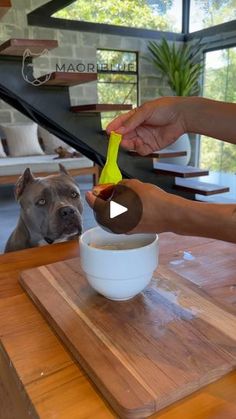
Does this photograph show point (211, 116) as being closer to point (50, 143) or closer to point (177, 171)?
point (177, 171)

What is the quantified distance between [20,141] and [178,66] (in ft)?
8.27

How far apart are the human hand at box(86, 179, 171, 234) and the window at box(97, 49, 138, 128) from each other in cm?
486

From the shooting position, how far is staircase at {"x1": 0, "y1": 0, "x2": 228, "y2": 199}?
1.81m

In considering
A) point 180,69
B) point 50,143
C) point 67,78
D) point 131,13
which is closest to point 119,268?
Result: point 67,78

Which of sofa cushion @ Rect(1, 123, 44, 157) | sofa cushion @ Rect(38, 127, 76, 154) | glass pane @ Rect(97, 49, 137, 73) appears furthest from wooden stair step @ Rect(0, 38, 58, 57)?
glass pane @ Rect(97, 49, 137, 73)

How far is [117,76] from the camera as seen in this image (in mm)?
5477

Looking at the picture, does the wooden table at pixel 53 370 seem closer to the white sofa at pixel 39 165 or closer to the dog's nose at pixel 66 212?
the dog's nose at pixel 66 212

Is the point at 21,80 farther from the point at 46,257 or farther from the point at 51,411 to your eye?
the point at 51,411

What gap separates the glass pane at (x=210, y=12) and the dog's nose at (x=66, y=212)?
4719 millimetres

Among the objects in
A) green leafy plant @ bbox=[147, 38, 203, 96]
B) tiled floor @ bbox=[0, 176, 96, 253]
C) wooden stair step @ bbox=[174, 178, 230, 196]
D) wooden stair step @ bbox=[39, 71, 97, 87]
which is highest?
green leafy plant @ bbox=[147, 38, 203, 96]

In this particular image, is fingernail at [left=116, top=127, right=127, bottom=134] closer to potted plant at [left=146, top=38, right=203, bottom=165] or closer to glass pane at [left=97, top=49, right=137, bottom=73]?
potted plant at [left=146, top=38, right=203, bottom=165]

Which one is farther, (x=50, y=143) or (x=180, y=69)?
(x=180, y=69)

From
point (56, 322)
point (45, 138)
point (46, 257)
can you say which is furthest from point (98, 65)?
point (56, 322)

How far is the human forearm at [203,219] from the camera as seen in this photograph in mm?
503
